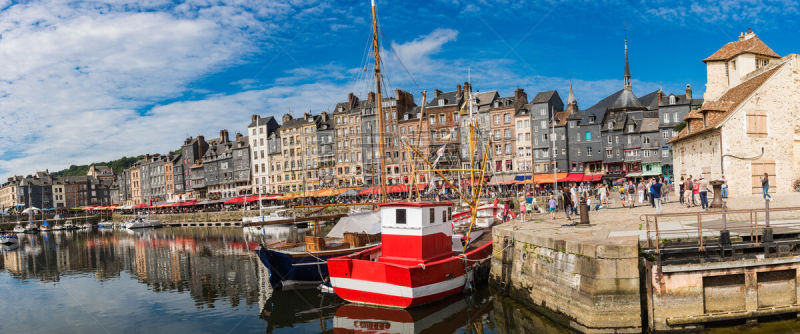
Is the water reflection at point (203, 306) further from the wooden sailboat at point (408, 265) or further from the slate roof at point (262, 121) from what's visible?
the slate roof at point (262, 121)

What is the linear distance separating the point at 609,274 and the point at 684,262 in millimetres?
2213

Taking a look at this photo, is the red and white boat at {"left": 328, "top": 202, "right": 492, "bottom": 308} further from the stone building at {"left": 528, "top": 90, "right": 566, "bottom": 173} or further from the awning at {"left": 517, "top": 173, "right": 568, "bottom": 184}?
the stone building at {"left": 528, "top": 90, "right": 566, "bottom": 173}

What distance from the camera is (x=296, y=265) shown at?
22.9m

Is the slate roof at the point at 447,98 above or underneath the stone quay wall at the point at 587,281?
above

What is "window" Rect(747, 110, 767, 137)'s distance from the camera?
89.1ft

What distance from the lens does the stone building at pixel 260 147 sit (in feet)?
317

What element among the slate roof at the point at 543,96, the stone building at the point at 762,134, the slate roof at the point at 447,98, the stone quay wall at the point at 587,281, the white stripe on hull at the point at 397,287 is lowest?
the white stripe on hull at the point at 397,287

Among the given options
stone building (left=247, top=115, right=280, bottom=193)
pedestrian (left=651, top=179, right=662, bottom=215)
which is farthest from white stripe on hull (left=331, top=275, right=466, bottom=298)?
stone building (left=247, top=115, right=280, bottom=193)

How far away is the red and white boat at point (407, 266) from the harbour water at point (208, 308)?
561 millimetres

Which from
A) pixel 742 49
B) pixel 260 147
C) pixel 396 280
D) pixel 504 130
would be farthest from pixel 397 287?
pixel 260 147

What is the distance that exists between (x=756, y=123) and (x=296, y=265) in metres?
25.2

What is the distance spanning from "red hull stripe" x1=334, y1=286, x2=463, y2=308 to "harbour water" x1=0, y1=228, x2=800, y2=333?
0.91 ft

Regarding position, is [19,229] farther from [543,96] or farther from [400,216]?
[400,216]

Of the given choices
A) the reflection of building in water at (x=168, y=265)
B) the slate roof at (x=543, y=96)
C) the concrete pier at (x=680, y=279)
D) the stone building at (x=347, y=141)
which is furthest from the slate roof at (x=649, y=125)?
the concrete pier at (x=680, y=279)
